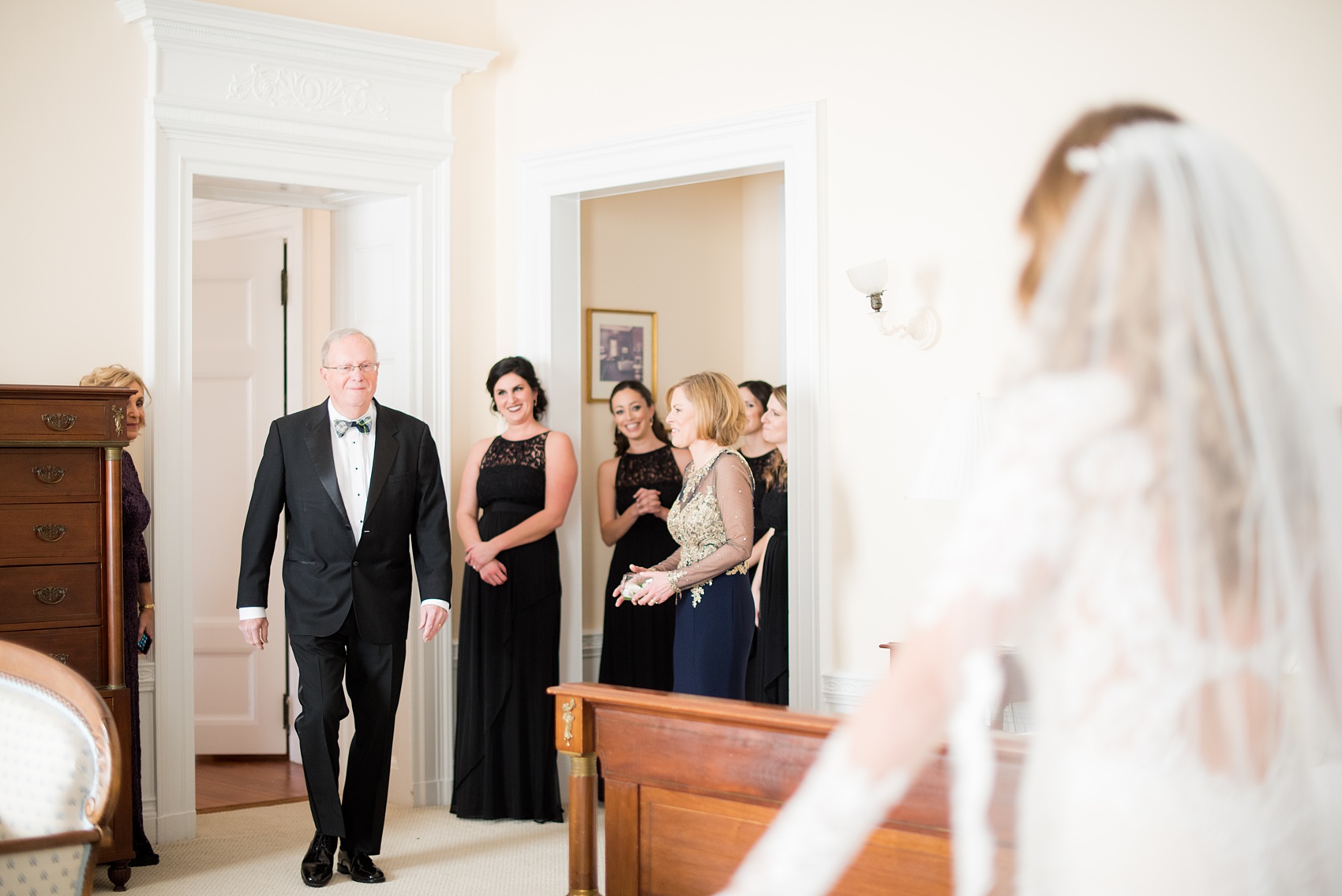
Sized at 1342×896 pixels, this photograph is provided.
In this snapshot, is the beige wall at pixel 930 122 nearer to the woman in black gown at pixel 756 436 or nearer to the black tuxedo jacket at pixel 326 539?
the woman in black gown at pixel 756 436

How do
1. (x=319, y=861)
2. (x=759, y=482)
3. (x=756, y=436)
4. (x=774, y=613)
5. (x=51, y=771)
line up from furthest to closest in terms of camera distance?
(x=756, y=436) → (x=759, y=482) → (x=774, y=613) → (x=319, y=861) → (x=51, y=771)

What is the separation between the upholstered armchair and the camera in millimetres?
2525

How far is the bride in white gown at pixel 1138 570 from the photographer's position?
4.02ft

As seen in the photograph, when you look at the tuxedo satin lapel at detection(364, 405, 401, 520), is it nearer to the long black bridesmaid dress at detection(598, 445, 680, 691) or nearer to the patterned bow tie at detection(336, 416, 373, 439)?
the patterned bow tie at detection(336, 416, 373, 439)

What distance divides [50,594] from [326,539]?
88 cm

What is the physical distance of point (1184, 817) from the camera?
1292 mm

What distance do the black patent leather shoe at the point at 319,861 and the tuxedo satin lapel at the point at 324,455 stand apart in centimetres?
107

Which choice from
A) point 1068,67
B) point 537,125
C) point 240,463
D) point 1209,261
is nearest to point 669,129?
point 537,125

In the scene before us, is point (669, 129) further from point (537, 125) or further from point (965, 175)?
point (965, 175)

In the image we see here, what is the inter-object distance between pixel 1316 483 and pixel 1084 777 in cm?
42

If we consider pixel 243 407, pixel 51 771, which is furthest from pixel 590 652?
pixel 51 771

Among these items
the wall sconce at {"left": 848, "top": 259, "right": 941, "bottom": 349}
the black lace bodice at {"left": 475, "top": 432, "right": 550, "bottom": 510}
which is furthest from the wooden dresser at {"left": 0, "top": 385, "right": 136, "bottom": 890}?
the wall sconce at {"left": 848, "top": 259, "right": 941, "bottom": 349}

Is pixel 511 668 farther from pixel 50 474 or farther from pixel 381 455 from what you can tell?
pixel 50 474

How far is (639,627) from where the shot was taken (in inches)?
202
